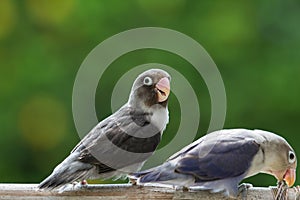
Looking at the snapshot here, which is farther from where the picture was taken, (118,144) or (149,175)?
(118,144)

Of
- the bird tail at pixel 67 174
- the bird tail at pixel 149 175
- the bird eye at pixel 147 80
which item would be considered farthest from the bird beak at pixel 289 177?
the bird tail at pixel 67 174

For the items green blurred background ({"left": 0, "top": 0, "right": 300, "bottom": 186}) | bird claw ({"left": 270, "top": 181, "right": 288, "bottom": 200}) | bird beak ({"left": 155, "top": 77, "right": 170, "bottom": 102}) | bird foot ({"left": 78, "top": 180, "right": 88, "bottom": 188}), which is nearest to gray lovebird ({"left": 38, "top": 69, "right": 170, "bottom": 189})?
bird beak ({"left": 155, "top": 77, "right": 170, "bottom": 102})

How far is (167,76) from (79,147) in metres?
0.52

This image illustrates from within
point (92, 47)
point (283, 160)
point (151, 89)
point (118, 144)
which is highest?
point (92, 47)

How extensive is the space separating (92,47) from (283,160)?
3037 millimetres

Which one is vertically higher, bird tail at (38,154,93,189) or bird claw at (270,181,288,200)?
bird tail at (38,154,93,189)

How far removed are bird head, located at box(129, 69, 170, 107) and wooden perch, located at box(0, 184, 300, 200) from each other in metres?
0.40

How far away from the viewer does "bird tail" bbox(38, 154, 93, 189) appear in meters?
2.71

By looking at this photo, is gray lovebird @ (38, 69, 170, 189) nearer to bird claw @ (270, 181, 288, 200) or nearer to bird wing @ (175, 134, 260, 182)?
bird wing @ (175, 134, 260, 182)

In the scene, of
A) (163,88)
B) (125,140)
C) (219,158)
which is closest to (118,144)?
(125,140)

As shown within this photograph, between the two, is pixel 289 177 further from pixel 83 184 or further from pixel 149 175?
pixel 83 184

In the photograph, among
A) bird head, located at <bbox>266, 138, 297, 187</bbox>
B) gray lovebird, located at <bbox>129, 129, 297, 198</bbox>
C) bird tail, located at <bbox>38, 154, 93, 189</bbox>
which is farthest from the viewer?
bird head, located at <bbox>266, 138, 297, 187</bbox>

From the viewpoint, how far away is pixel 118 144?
285 centimetres

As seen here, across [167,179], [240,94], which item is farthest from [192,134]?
[240,94]
